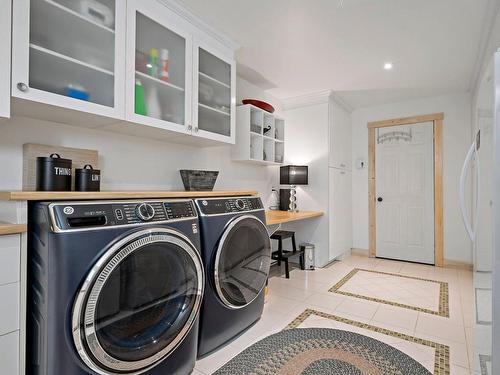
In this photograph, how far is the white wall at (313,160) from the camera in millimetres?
3727

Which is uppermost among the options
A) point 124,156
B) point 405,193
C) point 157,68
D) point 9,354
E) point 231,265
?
point 157,68

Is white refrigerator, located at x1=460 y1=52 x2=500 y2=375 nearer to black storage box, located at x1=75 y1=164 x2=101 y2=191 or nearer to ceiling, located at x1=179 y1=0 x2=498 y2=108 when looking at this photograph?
ceiling, located at x1=179 y1=0 x2=498 y2=108

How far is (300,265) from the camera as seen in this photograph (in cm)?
369

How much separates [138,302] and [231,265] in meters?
0.67

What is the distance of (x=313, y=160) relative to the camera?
3.82 metres

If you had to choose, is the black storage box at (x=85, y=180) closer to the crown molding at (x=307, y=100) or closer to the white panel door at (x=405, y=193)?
the crown molding at (x=307, y=100)

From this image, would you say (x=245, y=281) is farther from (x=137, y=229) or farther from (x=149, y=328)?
(x=137, y=229)

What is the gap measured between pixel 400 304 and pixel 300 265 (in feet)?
4.39

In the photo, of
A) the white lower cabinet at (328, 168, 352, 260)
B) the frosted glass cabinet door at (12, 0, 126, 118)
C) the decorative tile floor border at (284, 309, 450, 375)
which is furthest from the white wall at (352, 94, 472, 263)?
the frosted glass cabinet door at (12, 0, 126, 118)

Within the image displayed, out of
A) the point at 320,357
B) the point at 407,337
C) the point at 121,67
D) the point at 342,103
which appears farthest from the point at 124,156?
the point at 342,103

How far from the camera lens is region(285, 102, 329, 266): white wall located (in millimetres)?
3727

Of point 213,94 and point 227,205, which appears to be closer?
point 227,205

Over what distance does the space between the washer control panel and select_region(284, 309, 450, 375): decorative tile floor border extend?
0.96m

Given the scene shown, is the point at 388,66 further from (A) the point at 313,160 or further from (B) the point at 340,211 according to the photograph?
(B) the point at 340,211
